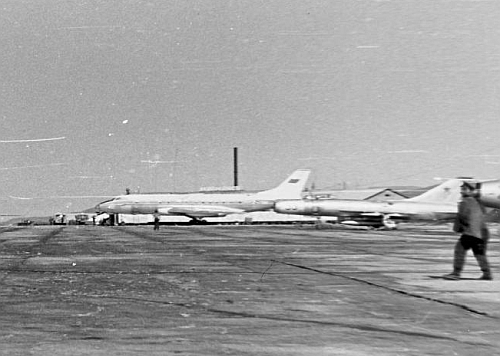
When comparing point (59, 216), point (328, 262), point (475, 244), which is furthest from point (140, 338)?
point (59, 216)

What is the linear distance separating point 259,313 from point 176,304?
4.36ft

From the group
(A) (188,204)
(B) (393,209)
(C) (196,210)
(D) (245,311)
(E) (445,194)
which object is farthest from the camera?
(A) (188,204)

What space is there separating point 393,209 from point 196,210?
3137cm

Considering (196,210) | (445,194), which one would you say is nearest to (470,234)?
(445,194)

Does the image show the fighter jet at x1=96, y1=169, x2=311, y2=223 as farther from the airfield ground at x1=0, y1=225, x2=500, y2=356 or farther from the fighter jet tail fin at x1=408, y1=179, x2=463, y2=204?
the airfield ground at x1=0, y1=225, x2=500, y2=356

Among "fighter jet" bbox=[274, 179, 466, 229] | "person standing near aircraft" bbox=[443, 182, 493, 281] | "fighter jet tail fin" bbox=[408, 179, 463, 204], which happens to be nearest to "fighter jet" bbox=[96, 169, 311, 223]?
"fighter jet" bbox=[274, 179, 466, 229]

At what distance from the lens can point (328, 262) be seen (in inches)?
724

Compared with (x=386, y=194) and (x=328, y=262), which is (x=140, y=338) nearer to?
(x=328, y=262)

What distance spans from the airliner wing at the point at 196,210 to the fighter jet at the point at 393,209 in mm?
21482

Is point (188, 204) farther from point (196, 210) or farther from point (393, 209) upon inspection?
point (393, 209)

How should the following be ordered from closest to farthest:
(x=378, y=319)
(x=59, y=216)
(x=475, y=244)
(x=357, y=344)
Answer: (x=357, y=344)
(x=378, y=319)
(x=475, y=244)
(x=59, y=216)

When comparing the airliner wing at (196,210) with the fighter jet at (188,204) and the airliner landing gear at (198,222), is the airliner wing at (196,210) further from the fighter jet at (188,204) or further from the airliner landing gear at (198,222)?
the airliner landing gear at (198,222)

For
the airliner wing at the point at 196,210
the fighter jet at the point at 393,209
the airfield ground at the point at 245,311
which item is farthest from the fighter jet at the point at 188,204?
the airfield ground at the point at 245,311

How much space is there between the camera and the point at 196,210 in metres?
96.0
